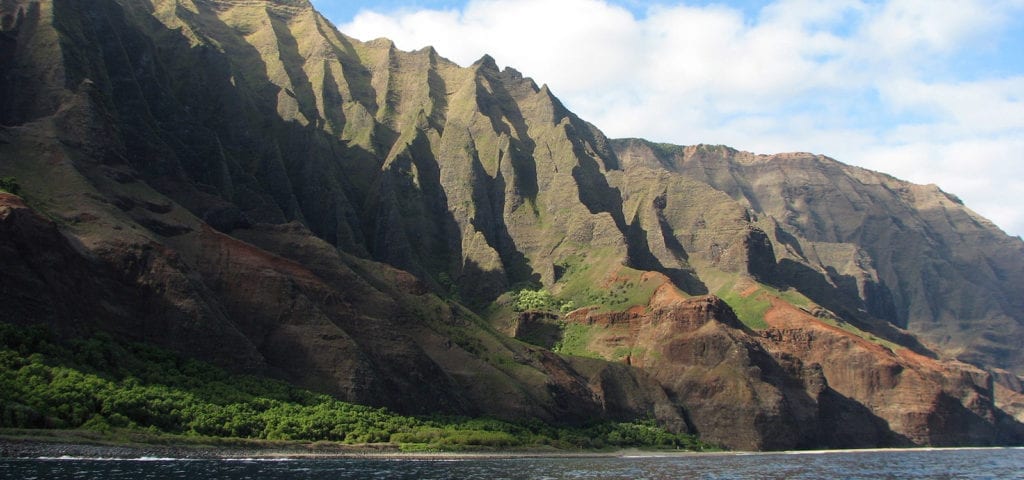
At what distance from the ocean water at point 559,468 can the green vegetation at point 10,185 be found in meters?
51.8

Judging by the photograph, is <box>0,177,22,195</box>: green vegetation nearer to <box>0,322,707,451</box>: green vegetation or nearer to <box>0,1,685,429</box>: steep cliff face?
<box>0,1,685,429</box>: steep cliff face

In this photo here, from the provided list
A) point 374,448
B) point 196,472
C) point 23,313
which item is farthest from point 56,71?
point 196,472

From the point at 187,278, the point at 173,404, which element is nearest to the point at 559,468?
the point at 173,404

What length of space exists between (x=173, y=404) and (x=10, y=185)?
40.0 metres

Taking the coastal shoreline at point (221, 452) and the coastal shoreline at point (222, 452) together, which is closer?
the coastal shoreline at point (221, 452)

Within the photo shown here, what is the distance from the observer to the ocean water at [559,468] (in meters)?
91.8

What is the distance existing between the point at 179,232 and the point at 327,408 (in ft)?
134

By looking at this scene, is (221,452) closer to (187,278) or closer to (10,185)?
(187,278)

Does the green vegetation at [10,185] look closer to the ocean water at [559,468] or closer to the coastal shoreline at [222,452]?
the coastal shoreline at [222,452]

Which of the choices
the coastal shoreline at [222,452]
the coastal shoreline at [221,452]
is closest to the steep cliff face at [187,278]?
the coastal shoreline at [221,452]

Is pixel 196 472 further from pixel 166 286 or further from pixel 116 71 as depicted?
pixel 116 71

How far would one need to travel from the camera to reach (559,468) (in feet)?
413

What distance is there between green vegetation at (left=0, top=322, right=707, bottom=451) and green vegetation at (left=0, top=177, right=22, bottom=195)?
24643mm

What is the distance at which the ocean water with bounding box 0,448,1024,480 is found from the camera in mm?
91750
